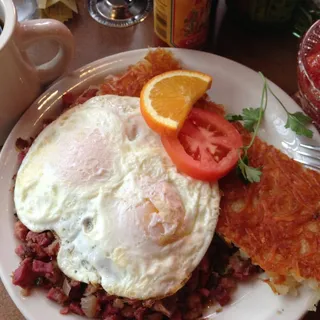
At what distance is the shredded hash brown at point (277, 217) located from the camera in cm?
145

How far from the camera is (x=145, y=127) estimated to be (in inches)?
63.4

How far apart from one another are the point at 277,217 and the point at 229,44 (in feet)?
3.19

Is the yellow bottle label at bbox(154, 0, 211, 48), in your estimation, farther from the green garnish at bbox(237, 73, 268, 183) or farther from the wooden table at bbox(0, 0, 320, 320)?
the green garnish at bbox(237, 73, 268, 183)

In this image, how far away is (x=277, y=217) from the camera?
1497 mm

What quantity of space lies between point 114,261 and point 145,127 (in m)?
0.48

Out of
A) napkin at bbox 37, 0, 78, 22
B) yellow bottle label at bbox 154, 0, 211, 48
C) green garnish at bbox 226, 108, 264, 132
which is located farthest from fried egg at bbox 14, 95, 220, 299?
napkin at bbox 37, 0, 78, 22

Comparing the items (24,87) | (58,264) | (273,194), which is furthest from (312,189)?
Result: (24,87)

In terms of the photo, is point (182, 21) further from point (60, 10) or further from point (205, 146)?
point (60, 10)

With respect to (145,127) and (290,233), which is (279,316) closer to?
(290,233)

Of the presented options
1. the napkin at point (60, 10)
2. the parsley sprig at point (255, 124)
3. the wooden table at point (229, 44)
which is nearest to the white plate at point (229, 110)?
the parsley sprig at point (255, 124)

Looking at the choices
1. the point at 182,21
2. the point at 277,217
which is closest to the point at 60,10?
the point at 182,21

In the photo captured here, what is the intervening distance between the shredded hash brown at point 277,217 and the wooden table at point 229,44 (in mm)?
576

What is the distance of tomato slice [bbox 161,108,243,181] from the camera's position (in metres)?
1.51

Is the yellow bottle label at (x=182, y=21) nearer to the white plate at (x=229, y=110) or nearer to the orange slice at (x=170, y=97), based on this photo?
the white plate at (x=229, y=110)
